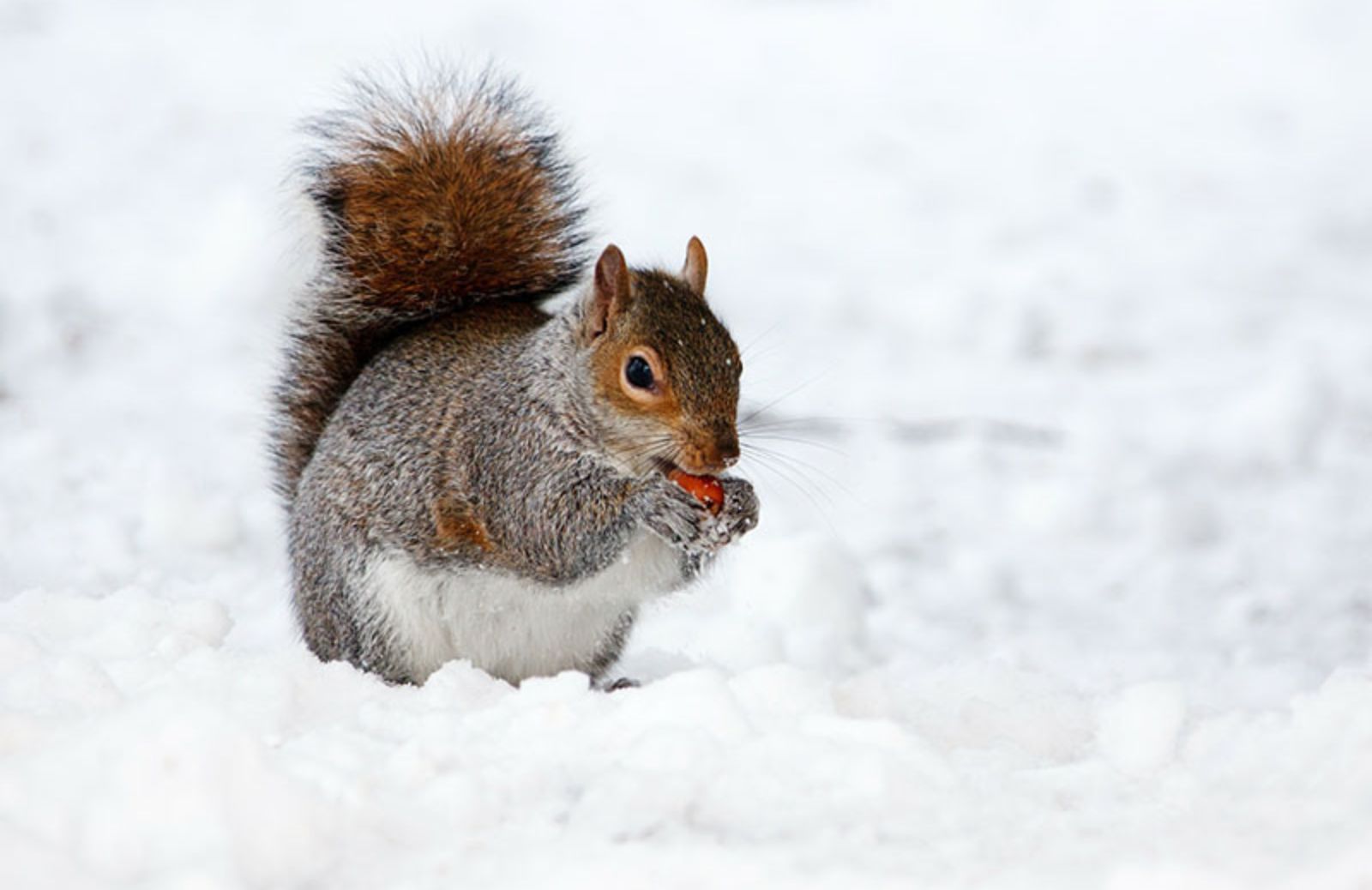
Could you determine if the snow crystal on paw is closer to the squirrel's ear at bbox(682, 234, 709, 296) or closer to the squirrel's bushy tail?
the squirrel's ear at bbox(682, 234, 709, 296)

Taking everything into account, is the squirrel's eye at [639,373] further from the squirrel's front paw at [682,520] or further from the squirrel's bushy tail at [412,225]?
the squirrel's bushy tail at [412,225]

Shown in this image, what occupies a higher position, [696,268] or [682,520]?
[696,268]

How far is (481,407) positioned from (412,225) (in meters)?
0.29

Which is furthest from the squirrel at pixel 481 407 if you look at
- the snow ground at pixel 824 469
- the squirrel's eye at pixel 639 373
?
the snow ground at pixel 824 469

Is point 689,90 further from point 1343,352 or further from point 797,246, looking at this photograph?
point 1343,352

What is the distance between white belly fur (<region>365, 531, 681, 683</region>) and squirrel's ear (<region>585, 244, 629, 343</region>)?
25 cm

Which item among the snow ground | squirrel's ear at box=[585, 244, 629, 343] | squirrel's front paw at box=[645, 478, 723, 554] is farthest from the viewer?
squirrel's ear at box=[585, 244, 629, 343]

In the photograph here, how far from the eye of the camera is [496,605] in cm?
212

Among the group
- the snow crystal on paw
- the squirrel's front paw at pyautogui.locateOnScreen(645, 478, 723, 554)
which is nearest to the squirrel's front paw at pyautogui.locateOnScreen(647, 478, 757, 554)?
the squirrel's front paw at pyautogui.locateOnScreen(645, 478, 723, 554)

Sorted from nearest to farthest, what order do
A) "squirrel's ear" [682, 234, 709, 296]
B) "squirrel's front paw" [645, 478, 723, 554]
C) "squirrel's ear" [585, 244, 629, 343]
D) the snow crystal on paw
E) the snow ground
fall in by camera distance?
the snow ground, the snow crystal on paw, "squirrel's front paw" [645, 478, 723, 554], "squirrel's ear" [585, 244, 629, 343], "squirrel's ear" [682, 234, 709, 296]

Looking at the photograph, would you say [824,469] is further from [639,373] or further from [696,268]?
[639,373]

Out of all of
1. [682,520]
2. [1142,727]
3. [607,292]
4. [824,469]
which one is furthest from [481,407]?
[824,469]

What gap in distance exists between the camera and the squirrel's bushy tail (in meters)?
2.30

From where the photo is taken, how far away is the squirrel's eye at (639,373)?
6.52ft
